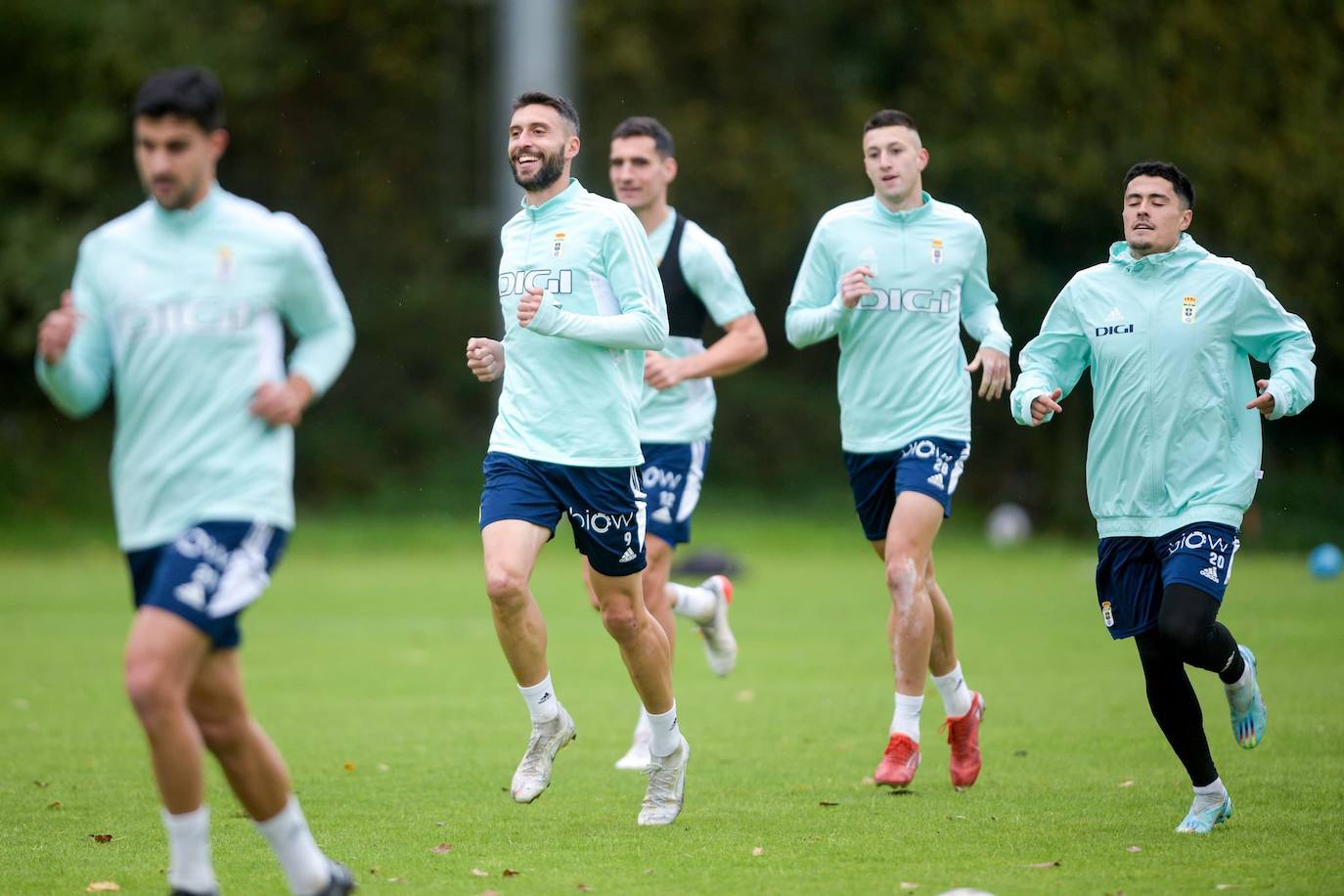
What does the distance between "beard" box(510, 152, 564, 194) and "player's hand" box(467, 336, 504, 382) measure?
66 centimetres

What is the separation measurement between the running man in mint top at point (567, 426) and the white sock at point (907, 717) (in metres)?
1.16

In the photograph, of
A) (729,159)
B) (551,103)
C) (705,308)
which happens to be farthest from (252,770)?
(729,159)

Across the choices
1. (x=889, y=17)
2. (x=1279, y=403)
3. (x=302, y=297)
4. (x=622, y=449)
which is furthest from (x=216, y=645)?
(x=889, y=17)

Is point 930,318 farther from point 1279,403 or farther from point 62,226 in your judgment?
point 62,226

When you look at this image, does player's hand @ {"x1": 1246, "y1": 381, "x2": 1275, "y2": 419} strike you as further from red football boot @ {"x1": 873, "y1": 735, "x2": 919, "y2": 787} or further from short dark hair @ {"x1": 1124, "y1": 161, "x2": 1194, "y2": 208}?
red football boot @ {"x1": 873, "y1": 735, "x2": 919, "y2": 787}

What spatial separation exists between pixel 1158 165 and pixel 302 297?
3529 millimetres

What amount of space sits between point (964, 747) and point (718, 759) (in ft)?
4.68

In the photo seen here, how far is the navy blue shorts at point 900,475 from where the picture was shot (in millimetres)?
7895

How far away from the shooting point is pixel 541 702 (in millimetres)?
6977

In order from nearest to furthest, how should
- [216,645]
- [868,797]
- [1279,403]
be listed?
1. [216,645]
2. [1279,403]
3. [868,797]

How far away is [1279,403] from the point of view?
646 centimetres

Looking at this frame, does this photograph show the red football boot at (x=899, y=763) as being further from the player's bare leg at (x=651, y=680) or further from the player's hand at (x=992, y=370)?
the player's hand at (x=992, y=370)

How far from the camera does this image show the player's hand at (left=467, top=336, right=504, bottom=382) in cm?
697

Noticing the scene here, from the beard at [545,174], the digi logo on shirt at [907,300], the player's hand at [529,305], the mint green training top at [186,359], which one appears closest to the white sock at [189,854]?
the mint green training top at [186,359]
